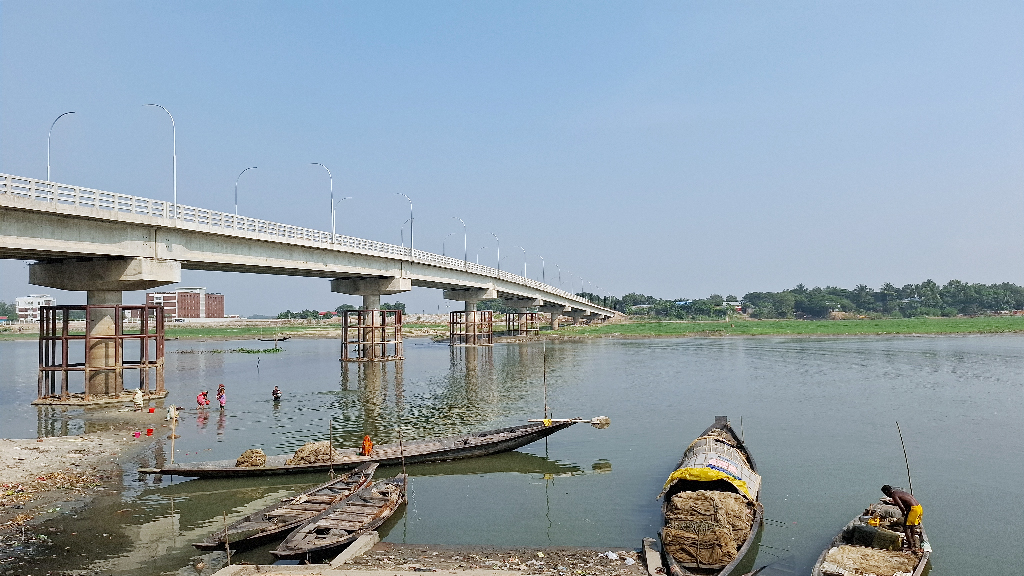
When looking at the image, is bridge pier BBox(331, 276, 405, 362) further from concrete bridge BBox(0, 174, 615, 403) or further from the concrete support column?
the concrete support column

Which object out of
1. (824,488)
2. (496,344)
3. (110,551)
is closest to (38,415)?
(110,551)

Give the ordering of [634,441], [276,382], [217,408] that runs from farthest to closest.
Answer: [276,382], [217,408], [634,441]

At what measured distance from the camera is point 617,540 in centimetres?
1711

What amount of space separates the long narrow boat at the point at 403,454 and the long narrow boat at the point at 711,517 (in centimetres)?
735

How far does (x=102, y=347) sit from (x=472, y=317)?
62830mm

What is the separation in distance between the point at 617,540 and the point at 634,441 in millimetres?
12795

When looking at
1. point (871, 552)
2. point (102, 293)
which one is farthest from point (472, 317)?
point (871, 552)

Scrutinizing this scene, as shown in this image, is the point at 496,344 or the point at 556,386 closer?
the point at 556,386

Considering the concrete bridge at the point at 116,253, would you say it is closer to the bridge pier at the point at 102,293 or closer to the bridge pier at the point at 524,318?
the bridge pier at the point at 102,293

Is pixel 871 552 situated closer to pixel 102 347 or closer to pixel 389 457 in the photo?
pixel 389 457

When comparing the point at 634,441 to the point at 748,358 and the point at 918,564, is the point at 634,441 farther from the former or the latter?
the point at 748,358

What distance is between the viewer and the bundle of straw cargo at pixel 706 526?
1423 cm

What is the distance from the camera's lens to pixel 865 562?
14.0 m

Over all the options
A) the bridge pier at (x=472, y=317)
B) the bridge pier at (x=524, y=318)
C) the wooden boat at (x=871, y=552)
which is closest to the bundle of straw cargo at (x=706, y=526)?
the wooden boat at (x=871, y=552)
